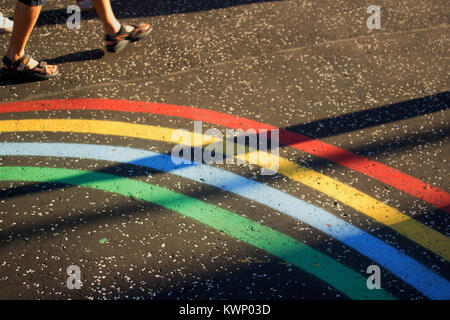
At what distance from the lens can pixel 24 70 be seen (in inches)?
146

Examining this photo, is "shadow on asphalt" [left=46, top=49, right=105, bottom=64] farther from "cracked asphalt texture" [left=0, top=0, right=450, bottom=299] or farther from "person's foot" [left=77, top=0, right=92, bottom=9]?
"person's foot" [left=77, top=0, right=92, bottom=9]

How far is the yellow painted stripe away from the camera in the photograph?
109 inches

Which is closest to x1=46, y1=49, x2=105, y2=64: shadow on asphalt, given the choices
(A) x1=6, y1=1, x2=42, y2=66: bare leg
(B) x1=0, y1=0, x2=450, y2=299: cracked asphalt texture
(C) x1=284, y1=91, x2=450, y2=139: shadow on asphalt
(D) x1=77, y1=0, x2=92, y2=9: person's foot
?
(B) x1=0, y1=0, x2=450, y2=299: cracked asphalt texture

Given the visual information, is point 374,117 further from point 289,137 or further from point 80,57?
point 80,57

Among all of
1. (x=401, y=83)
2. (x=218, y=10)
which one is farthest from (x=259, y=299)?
(x=218, y=10)

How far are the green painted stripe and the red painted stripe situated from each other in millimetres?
674

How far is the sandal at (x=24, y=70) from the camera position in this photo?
3678mm

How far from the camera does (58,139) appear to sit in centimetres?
328

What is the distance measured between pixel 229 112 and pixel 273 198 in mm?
893

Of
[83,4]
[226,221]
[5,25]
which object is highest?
[83,4]

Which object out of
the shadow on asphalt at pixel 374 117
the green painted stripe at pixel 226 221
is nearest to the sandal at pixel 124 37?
the green painted stripe at pixel 226 221

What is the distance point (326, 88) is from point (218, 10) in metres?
1.51

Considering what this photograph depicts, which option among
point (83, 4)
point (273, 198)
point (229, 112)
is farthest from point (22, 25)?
point (273, 198)
